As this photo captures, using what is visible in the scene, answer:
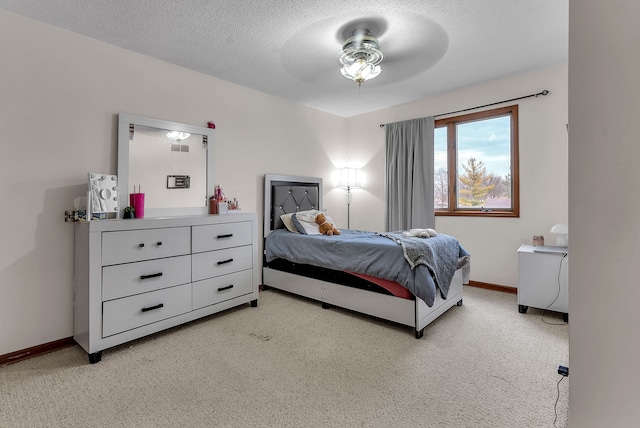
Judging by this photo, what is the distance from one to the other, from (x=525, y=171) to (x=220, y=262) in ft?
11.2

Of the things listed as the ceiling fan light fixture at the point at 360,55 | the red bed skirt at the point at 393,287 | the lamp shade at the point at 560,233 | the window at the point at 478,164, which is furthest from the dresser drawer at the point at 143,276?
the lamp shade at the point at 560,233

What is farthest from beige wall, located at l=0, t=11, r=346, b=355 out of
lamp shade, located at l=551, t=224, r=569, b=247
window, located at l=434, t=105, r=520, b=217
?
lamp shade, located at l=551, t=224, r=569, b=247

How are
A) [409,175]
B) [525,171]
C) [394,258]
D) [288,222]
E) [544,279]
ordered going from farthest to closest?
1. [409,175]
2. [288,222]
3. [525,171]
4. [544,279]
5. [394,258]

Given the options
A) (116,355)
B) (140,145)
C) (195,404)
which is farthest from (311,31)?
(116,355)

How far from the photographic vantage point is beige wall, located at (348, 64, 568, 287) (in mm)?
3078

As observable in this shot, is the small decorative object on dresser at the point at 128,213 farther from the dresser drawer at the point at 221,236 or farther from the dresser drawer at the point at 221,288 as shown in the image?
the dresser drawer at the point at 221,288

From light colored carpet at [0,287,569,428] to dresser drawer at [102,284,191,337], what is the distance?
18 cm

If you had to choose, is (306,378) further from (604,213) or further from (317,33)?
(317,33)

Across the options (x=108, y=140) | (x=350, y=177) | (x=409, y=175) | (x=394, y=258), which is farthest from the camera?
(x=350, y=177)

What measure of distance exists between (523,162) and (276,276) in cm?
310

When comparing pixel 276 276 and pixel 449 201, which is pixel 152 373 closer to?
pixel 276 276

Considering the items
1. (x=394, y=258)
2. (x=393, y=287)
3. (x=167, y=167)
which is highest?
(x=167, y=167)

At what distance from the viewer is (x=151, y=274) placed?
2299 mm

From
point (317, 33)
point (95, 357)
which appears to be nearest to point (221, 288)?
point (95, 357)
